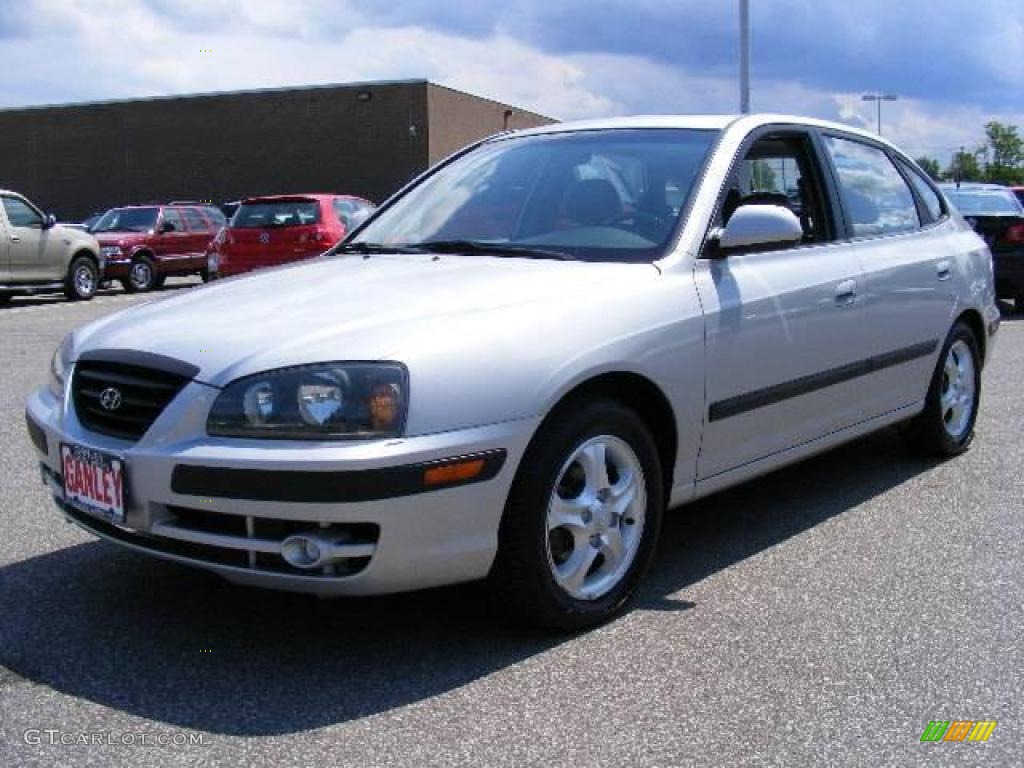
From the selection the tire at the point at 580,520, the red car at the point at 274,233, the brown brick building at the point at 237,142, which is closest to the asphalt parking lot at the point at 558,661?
the tire at the point at 580,520

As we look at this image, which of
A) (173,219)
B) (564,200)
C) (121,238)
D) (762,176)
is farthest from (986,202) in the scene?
(173,219)

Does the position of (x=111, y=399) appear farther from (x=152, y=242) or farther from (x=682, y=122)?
(x=152, y=242)

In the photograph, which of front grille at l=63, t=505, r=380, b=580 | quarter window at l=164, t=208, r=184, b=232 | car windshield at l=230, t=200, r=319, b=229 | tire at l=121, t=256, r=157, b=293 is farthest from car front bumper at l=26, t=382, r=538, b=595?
quarter window at l=164, t=208, r=184, b=232

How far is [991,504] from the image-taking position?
4918 mm

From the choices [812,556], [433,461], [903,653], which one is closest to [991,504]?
[812,556]

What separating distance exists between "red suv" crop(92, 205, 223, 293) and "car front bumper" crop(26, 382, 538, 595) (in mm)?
17407

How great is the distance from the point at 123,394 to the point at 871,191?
3471mm

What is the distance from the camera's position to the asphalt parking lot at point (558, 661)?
110 inches

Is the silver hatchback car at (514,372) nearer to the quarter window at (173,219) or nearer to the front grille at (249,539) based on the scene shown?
the front grille at (249,539)

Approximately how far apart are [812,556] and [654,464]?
3.12 feet

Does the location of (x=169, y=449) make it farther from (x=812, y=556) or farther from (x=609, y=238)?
(x=812, y=556)

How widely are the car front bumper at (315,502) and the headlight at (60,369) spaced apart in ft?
1.57

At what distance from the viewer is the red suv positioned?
65.3 ft

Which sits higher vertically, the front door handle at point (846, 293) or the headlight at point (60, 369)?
the front door handle at point (846, 293)
